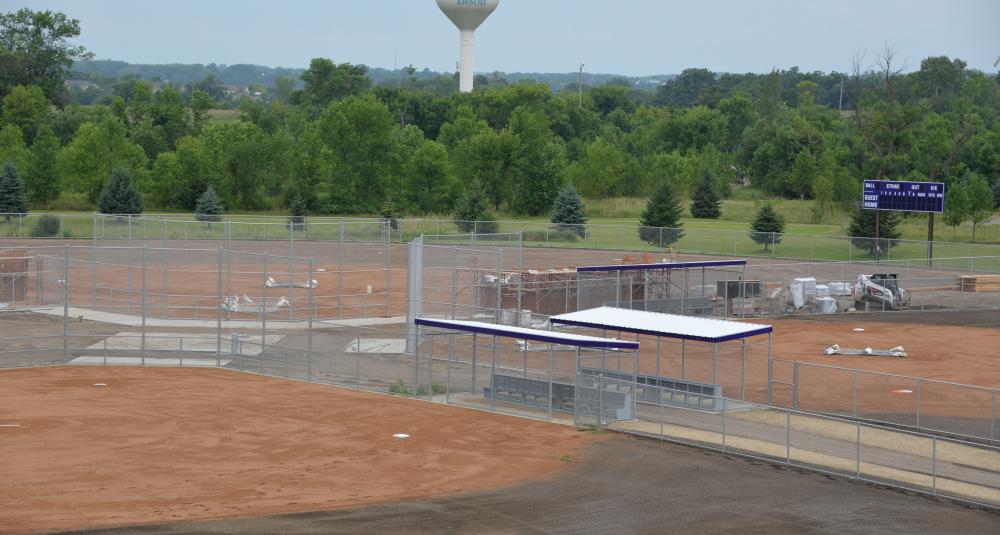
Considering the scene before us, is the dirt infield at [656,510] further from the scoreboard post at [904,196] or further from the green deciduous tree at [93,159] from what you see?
the green deciduous tree at [93,159]

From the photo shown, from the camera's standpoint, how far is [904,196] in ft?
216

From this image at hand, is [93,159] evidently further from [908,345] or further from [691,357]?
[908,345]

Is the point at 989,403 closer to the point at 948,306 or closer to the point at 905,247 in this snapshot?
the point at 948,306

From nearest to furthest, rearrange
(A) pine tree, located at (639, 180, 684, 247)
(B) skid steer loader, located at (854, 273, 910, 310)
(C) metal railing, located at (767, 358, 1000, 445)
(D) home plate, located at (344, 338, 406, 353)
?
(C) metal railing, located at (767, 358, 1000, 445) → (D) home plate, located at (344, 338, 406, 353) → (B) skid steer loader, located at (854, 273, 910, 310) → (A) pine tree, located at (639, 180, 684, 247)

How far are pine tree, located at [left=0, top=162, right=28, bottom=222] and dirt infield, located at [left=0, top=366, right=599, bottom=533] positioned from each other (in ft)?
174

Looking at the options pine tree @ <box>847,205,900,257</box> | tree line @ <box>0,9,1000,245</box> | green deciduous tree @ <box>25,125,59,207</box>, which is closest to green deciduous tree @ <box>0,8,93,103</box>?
tree line @ <box>0,9,1000,245</box>

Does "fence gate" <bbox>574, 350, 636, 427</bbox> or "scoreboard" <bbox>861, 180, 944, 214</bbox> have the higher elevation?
"scoreboard" <bbox>861, 180, 944, 214</bbox>

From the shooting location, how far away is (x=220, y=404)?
33.4 metres

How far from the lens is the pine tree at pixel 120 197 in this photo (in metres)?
86.9

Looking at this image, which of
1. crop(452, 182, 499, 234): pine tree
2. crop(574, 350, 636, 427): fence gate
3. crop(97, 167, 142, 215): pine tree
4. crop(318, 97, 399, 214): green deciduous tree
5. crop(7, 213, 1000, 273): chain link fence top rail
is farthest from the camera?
crop(318, 97, 399, 214): green deciduous tree

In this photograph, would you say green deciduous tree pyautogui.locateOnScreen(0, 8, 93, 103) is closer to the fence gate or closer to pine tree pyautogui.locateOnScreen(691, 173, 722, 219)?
pine tree pyautogui.locateOnScreen(691, 173, 722, 219)

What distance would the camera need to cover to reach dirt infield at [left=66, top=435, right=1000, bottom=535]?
880 inches

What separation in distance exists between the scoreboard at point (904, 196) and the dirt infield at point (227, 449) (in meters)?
40.3

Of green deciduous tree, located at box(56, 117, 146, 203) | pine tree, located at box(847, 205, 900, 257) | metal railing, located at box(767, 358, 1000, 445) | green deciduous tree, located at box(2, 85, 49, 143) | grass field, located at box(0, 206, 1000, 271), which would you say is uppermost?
green deciduous tree, located at box(2, 85, 49, 143)
